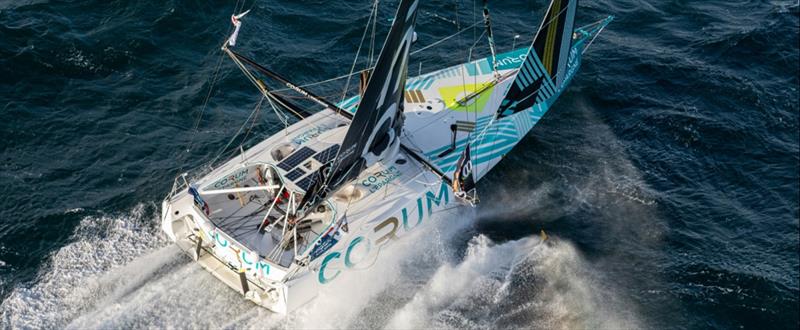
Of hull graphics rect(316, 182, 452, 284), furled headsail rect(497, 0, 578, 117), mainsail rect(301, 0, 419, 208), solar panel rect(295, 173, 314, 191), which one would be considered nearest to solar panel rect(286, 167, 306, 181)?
solar panel rect(295, 173, 314, 191)

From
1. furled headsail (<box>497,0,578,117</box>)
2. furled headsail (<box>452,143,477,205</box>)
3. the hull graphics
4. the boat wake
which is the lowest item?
the boat wake

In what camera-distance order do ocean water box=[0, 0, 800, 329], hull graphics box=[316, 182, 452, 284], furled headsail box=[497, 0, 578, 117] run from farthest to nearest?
furled headsail box=[497, 0, 578, 117]
ocean water box=[0, 0, 800, 329]
hull graphics box=[316, 182, 452, 284]

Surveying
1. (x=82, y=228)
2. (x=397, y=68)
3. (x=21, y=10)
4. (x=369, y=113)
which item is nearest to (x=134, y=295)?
(x=82, y=228)

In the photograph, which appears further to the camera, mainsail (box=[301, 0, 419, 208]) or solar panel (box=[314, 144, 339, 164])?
solar panel (box=[314, 144, 339, 164])

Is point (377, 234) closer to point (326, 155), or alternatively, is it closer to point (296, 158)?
point (326, 155)

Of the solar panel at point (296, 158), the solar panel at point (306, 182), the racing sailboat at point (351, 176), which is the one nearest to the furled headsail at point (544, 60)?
the racing sailboat at point (351, 176)

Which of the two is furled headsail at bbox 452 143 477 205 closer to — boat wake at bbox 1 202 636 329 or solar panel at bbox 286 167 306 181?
boat wake at bbox 1 202 636 329
